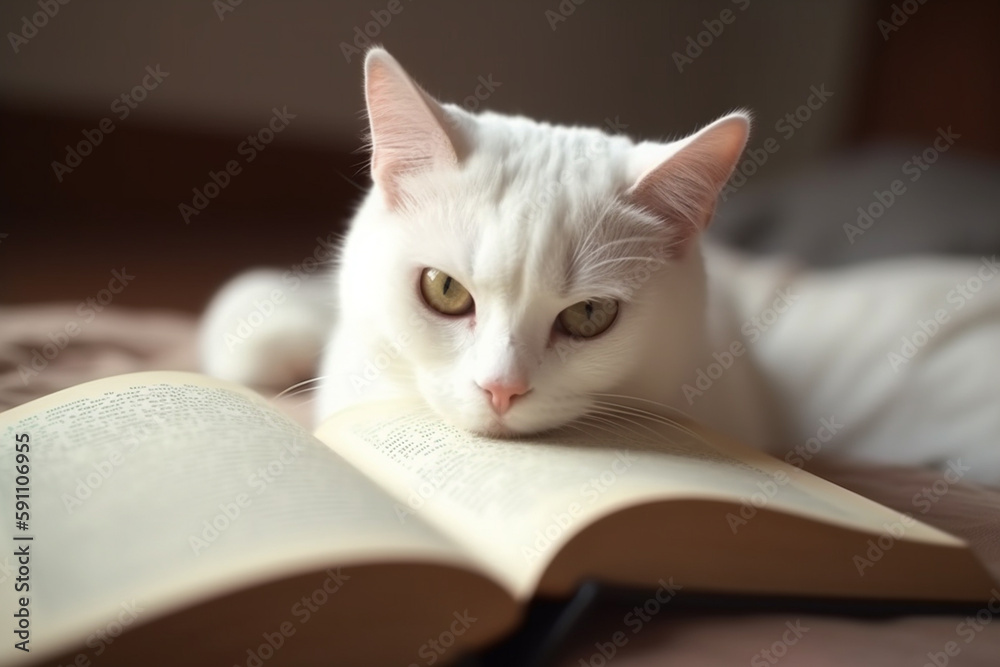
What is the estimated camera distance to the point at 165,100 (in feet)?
12.3

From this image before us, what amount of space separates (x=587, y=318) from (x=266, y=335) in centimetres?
79

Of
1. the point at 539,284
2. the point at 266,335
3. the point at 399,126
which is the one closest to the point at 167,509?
the point at 539,284

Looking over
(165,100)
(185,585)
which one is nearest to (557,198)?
(185,585)

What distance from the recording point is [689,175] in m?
1.08

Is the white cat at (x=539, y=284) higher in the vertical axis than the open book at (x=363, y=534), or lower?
higher

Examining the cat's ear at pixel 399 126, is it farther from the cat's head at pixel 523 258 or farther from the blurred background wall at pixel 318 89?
the blurred background wall at pixel 318 89

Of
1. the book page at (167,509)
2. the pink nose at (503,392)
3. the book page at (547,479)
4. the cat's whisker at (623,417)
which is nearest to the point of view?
the book page at (167,509)

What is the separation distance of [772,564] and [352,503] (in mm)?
431

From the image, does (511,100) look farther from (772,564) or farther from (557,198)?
(772,564)

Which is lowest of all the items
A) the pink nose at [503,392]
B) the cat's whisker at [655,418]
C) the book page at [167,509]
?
the book page at [167,509]

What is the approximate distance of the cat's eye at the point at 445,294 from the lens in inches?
41.2

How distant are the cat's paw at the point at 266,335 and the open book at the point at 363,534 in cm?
54

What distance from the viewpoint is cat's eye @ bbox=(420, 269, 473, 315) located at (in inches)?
41.2

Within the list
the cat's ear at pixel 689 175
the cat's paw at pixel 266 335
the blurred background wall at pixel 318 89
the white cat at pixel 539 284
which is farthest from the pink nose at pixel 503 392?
the blurred background wall at pixel 318 89
